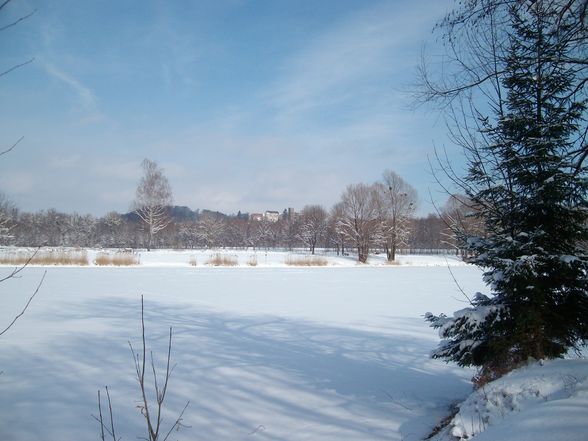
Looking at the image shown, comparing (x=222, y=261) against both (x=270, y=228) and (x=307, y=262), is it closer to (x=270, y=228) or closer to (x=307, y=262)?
(x=307, y=262)

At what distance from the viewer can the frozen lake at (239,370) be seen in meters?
3.49

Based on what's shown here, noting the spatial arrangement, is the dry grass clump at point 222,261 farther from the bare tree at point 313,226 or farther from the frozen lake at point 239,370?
the bare tree at point 313,226

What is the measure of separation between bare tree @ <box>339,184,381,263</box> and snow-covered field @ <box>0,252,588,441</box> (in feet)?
99.9

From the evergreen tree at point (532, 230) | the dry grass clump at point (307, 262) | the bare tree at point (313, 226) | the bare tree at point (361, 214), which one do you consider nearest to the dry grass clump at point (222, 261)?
the dry grass clump at point (307, 262)

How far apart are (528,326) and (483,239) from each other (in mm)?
989

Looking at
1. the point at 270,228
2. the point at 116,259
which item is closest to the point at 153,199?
the point at 116,259

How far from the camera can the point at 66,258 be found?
21.9 metres

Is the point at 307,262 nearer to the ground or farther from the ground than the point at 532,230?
nearer to the ground

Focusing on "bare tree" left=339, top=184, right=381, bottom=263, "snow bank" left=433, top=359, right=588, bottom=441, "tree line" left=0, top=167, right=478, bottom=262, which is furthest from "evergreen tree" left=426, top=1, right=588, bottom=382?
"bare tree" left=339, top=184, right=381, bottom=263

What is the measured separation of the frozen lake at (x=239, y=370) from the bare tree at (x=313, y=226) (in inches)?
1822

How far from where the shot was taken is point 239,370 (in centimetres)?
489

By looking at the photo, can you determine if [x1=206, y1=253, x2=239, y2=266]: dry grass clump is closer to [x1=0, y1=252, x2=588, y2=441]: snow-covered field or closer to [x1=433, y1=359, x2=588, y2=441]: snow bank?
[x1=0, y1=252, x2=588, y2=441]: snow-covered field

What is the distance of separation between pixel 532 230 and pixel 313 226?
52809 millimetres

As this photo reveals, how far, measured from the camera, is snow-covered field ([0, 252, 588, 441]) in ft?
11.4
